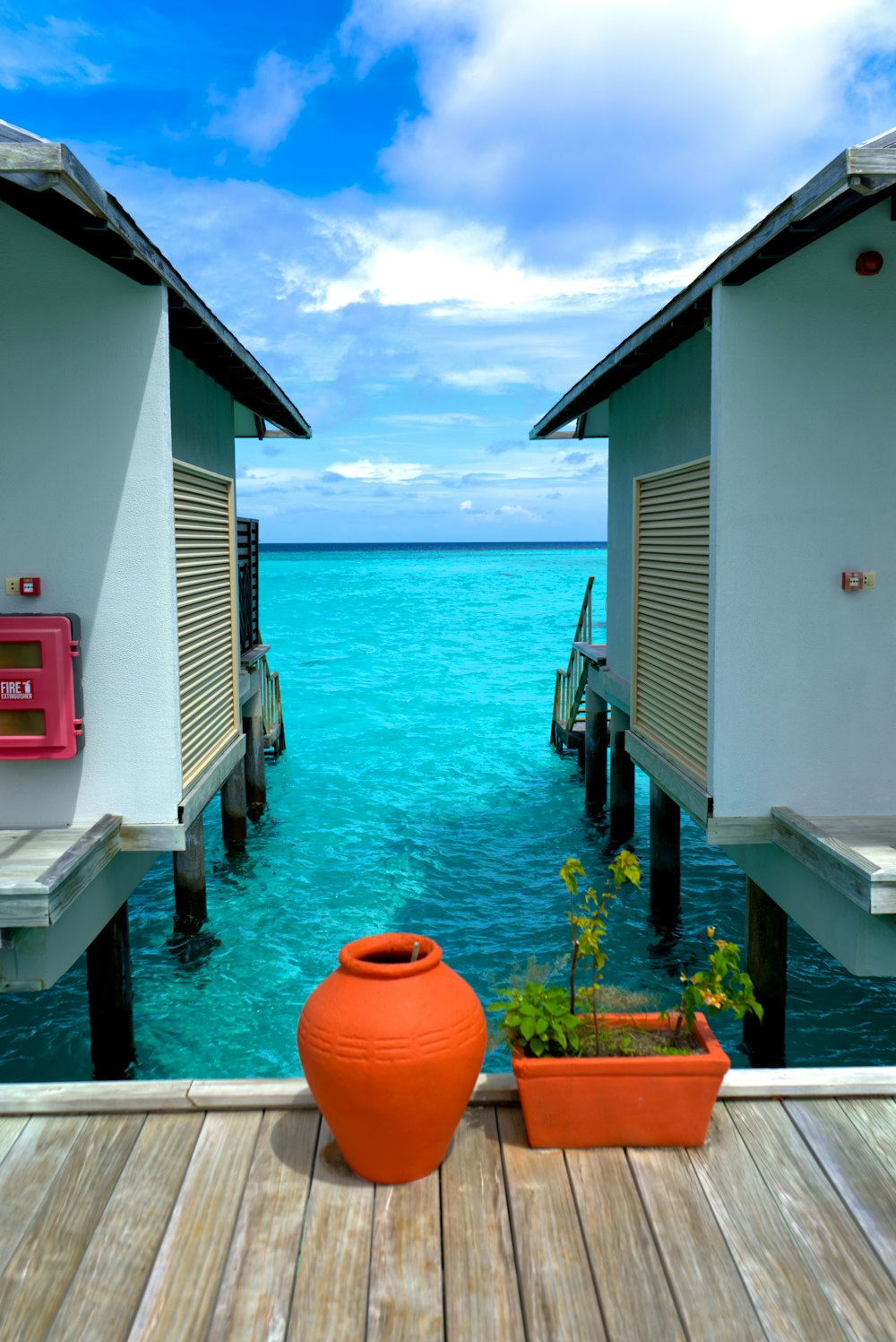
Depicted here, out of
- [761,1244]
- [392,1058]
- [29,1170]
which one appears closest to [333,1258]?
[392,1058]

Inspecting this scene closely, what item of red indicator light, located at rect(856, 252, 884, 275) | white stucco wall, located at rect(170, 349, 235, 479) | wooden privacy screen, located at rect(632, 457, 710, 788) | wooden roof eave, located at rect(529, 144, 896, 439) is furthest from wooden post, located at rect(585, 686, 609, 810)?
red indicator light, located at rect(856, 252, 884, 275)

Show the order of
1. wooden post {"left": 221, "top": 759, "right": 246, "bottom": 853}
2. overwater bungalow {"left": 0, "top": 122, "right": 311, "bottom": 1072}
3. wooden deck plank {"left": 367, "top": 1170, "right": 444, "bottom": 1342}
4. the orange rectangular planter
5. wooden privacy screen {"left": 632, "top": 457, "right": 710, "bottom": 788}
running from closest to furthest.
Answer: wooden deck plank {"left": 367, "top": 1170, "right": 444, "bottom": 1342}, the orange rectangular planter, overwater bungalow {"left": 0, "top": 122, "right": 311, "bottom": 1072}, wooden privacy screen {"left": 632, "top": 457, "right": 710, "bottom": 788}, wooden post {"left": 221, "top": 759, "right": 246, "bottom": 853}

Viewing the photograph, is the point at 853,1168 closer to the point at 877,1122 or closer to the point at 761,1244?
the point at 877,1122

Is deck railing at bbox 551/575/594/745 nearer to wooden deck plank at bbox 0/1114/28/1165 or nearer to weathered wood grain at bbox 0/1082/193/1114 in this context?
weathered wood grain at bbox 0/1082/193/1114

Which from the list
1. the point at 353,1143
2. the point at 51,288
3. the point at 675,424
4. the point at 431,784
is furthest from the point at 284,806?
the point at 353,1143

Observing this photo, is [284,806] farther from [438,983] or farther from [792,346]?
[438,983]

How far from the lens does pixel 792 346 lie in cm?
620

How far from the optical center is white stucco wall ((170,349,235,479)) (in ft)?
26.9

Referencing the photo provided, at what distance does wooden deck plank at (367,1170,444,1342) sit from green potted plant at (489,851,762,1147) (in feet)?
1.69

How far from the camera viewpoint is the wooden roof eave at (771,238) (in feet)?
15.1

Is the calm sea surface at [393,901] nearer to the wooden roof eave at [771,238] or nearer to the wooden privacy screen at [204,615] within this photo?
the wooden privacy screen at [204,615]

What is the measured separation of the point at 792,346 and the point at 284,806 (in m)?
11.9

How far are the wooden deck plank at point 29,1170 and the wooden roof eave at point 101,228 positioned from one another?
154 inches

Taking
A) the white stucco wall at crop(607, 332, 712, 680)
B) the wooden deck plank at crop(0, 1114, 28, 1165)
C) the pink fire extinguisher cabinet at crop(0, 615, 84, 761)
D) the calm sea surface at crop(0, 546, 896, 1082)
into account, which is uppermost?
the white stucco wall at crop(607, 332, 712, 680)
